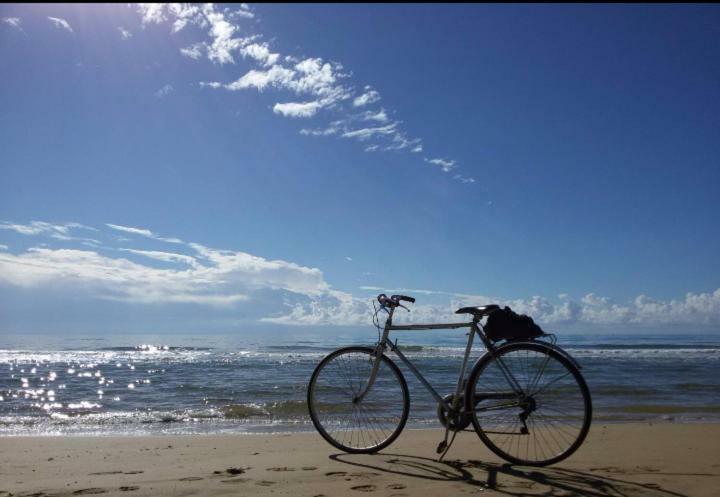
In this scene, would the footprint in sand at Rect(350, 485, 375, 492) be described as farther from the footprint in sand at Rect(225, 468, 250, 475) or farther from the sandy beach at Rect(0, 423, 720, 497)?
the footprint in sand at Rect(225, 468, 250, 475)

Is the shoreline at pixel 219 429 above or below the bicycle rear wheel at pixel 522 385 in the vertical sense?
below

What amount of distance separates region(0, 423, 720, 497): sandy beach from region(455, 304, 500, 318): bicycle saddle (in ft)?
3.88

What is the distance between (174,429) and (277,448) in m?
2.39

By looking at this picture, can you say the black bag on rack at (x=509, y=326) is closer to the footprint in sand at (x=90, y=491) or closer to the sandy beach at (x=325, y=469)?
the sandy beach at (x=325, y=469)

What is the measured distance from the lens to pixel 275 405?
361 inches

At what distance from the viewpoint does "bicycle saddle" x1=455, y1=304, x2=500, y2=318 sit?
428 cm

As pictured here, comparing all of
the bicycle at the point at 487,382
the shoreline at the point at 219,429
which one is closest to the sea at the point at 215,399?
the shoreline at the point at 219,429

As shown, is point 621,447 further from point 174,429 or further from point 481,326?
point 174,429

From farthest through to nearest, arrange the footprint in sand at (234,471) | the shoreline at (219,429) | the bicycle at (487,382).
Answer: the shoreline at (219,429) < the bicycle at (487,382) < the footprint in sand at (234,471)

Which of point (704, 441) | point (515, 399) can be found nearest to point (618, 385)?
point (704, 441)

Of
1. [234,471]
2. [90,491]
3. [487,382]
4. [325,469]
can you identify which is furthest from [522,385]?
[90,491]

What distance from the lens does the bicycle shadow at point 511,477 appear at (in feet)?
11.3

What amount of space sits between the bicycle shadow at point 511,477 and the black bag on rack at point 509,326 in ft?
3.28

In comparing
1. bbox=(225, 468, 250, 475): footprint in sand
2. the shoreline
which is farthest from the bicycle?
the shoreline
